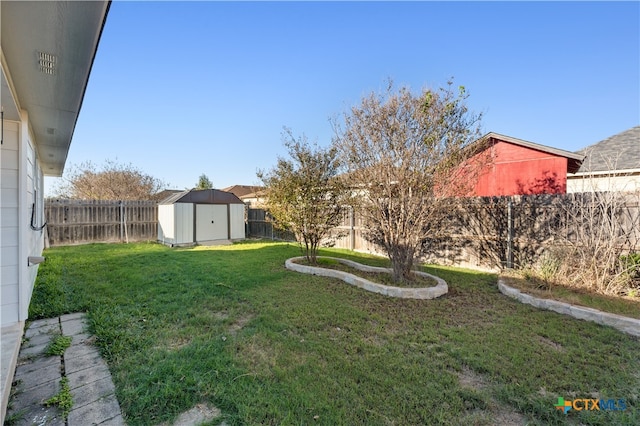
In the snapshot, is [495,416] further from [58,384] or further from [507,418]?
[58,384]

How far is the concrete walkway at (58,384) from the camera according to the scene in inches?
74.0

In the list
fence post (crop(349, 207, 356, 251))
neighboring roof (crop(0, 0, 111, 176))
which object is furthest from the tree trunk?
neighboring roof (crop(0, 0, 111, 176))

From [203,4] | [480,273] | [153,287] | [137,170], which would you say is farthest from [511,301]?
[137,170]

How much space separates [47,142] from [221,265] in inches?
158

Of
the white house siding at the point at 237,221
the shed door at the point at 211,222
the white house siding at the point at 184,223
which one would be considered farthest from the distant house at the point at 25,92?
the white house siding at the point at 237,221

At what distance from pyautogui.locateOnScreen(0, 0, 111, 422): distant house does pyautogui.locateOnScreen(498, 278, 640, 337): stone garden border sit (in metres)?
5.80

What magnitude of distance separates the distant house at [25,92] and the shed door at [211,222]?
26.3 ft

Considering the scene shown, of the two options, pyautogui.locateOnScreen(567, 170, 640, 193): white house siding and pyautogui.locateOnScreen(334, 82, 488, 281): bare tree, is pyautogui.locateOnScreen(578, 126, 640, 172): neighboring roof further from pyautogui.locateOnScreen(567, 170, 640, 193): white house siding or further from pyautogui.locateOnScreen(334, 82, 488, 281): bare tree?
pyautogui.locateOnScreen(334, 82, 488, 281): bare tree

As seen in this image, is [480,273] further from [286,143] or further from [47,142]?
[47,142]

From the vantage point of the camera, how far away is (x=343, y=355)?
2734mm

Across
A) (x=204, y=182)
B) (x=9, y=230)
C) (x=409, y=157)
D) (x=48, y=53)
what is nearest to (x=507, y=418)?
(x=409, y=157)

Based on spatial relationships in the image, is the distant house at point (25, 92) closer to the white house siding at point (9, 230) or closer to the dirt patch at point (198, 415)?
the white house siding at point (9, 230)

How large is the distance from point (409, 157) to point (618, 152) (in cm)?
1004

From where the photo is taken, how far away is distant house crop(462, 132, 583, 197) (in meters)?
9.48
